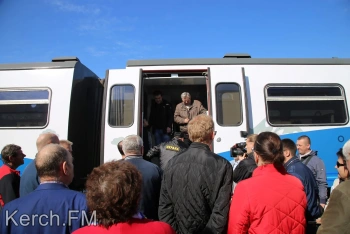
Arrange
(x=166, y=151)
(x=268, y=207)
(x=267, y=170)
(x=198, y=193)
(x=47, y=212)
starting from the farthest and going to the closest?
(x=166, y=151), (x=198, y=193), (x=267, y=170), (x=268, y=207), (x=47, y=212)

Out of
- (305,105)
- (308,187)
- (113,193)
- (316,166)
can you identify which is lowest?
(308,187)

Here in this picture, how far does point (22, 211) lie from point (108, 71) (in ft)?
15.4

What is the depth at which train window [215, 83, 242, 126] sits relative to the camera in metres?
6.39

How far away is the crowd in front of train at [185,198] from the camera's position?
5.83 ft

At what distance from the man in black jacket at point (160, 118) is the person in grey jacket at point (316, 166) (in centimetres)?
305

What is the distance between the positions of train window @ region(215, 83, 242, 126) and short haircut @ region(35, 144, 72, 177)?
4.26 m

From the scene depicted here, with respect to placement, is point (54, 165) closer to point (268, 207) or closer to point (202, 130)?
point (202, 130)

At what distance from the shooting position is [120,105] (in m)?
6.53

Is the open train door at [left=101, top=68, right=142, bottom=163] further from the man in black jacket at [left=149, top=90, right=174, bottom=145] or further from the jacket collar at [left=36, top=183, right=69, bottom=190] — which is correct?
the jacket collar at [left=36, top=183, right=69, bottom=190]

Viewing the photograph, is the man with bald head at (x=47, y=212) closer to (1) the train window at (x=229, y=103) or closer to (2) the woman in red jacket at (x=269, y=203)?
(2) the woman in red jacket at (x=269, y=203)

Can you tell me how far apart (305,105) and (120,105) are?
12.9 ft

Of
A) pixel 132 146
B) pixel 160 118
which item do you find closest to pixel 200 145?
pixel 132 146

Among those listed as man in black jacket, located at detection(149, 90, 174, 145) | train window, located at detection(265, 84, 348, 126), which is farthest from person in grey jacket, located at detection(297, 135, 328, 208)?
man in black jacket, located at detection(149, 90, 174, 145)

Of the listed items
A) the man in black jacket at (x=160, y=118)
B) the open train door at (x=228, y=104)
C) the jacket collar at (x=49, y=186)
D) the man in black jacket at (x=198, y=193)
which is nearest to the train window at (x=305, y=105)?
the open train door at (x=228, y=104)
